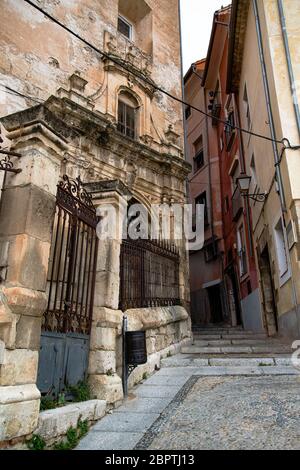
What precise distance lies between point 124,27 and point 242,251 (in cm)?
967

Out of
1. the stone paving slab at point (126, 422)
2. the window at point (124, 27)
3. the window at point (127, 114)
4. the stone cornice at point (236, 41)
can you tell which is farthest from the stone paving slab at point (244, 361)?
→ the window at point (124, 27)

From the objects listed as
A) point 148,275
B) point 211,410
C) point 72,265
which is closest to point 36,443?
point 211,410

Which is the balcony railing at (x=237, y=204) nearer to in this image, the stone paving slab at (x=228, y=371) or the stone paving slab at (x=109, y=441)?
the stone paving slab at (x=228, y=371)

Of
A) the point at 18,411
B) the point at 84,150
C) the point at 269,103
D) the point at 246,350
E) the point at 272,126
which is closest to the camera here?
the point at 18,411

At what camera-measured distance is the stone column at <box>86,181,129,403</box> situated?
4188 millimetres

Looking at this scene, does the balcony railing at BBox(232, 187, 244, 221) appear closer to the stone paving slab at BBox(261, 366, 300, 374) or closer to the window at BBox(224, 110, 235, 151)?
the window at BBox(224, 110, 235, 151)

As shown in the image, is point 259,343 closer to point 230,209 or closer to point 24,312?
point 24,312

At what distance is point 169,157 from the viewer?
12.0 m

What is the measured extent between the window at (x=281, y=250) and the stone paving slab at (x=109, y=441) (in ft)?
19.9

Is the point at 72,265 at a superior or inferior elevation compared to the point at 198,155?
inferior

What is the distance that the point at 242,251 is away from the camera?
47.3 feet

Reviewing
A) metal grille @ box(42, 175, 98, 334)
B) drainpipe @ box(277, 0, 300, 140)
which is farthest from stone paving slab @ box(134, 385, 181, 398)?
drainpipe @ box(277, 0, 300, 140)

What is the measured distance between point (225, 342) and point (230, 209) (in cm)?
925

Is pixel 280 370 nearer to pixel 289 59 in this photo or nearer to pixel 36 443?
pixel 36 443
